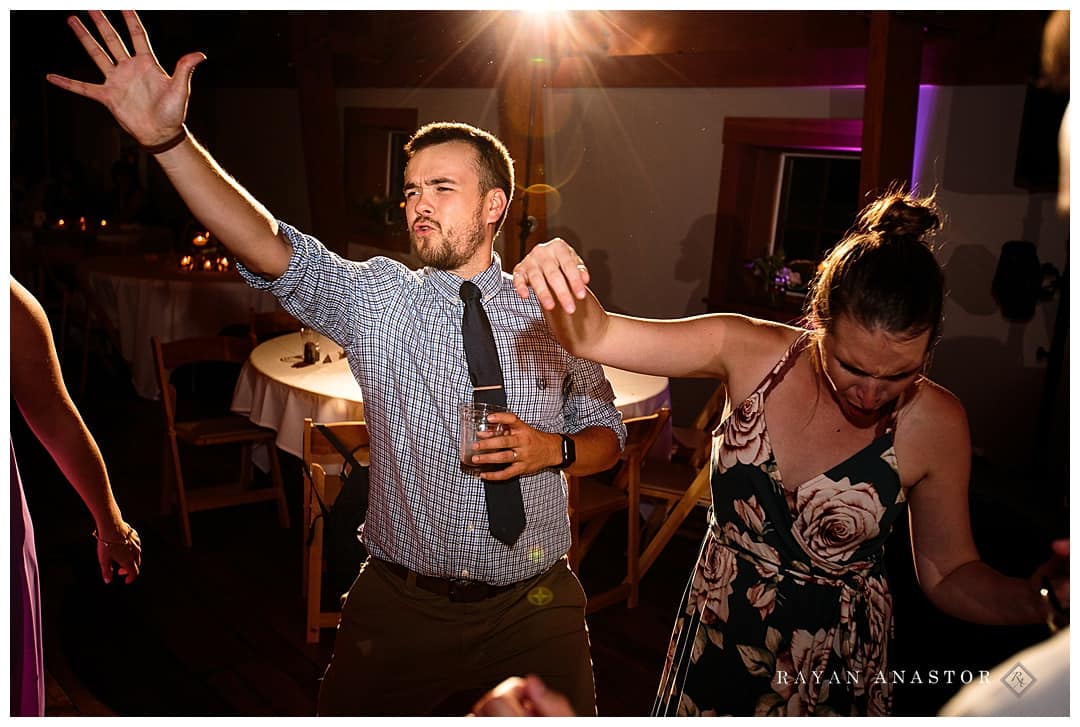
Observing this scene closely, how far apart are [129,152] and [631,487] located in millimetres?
9665

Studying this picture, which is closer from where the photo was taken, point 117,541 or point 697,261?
point 117,541

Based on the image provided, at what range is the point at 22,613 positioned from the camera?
5.24 feet

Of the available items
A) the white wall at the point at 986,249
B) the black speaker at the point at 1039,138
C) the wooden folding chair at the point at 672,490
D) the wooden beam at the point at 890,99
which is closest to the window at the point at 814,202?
the white wall at the point at 986,249

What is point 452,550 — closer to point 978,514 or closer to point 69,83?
point 69,83

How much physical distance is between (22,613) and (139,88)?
2.98ft

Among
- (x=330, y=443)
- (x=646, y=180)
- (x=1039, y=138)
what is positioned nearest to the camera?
(x=330, y=443)

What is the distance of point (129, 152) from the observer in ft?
36.7

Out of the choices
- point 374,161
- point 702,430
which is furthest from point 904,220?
point 374,161

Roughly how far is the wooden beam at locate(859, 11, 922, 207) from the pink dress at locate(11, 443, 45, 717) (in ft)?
11.9

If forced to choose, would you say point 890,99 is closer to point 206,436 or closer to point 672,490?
point 672,490

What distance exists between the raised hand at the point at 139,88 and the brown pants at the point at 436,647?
1.02m

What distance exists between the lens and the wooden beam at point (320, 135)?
26.0ft

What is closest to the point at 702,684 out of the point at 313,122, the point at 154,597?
the point at 154,597

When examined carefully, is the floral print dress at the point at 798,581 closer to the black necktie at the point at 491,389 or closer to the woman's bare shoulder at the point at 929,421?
the woman's bare shoulder at the point at 929,421
